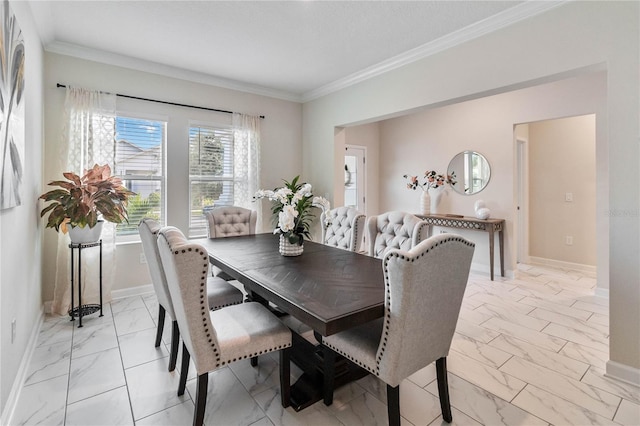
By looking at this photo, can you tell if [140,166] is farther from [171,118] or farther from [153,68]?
[153,68]

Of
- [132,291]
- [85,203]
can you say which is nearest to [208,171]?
[85,203]

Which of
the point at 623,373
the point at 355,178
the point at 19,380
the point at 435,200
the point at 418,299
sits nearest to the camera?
the point at 418,299

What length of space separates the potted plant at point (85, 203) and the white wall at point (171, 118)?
1.97 feet

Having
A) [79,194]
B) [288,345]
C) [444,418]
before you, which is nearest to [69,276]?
[79,194]

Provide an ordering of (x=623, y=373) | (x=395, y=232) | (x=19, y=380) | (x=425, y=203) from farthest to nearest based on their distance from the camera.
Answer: (x=425, y=203), (x=395, y=232), (x=623, y=373), (x=19, y=380)

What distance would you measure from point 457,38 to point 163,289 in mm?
3341

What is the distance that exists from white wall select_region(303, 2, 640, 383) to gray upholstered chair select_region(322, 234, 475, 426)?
4.43 ft

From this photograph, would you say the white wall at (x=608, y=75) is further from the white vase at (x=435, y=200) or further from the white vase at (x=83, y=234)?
the white vase at (x=83, y=234)

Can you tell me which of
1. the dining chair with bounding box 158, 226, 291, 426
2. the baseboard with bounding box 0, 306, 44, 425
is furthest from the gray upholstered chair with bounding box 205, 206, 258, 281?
the dining chair with bounding box 158, 226, 291, 426

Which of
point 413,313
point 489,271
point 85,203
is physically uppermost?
point 85,203

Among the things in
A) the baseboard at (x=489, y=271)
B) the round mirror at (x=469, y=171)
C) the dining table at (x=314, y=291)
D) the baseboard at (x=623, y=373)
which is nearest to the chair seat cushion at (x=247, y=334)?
the dining table at (x=314, y=291)

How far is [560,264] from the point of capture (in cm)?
507

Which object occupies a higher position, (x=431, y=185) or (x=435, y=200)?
(x=431, y=185)

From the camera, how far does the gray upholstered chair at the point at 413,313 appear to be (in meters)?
1.35
